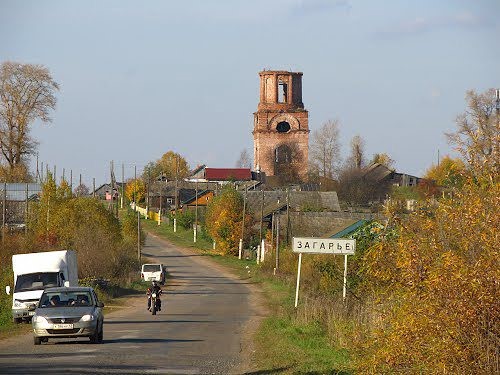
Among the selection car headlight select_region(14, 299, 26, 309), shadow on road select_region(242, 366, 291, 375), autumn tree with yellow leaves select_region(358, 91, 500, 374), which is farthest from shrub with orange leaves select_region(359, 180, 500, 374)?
car headlight select_region(14, 299, 26, 309)

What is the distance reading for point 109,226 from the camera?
68312mm

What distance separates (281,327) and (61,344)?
22.3ft

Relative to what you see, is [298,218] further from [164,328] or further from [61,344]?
[61,344]

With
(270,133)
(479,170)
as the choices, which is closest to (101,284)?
(479,170)

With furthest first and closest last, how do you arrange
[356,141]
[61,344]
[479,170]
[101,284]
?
[356,141]
[101,284]
[61,344]
[479,170]

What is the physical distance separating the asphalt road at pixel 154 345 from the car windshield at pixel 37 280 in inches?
101

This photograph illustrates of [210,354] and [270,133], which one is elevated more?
[270,133]

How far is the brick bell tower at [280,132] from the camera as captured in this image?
13412 centimetres

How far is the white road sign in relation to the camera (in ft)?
105

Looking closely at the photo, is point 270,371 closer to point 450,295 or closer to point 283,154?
point 450,295

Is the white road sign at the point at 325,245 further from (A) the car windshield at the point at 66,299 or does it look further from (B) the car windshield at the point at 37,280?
(B) the car windshield at the point at 37,280

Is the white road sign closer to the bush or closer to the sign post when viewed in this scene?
the sign post

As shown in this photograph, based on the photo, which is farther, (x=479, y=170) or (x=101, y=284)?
(x=101, y=284)

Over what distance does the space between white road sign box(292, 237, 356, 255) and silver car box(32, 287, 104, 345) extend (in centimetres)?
869
